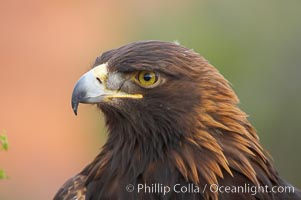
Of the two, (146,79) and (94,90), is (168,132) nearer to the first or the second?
(146,79)

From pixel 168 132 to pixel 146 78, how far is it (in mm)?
353

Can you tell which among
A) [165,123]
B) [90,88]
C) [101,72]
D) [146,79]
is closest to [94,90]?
[90,88]

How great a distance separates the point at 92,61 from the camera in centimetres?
705

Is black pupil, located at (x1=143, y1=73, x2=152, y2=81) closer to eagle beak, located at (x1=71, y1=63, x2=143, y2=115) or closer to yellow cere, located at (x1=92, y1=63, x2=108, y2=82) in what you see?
eagle beak, located at (x1=71, y1=63, x2=143, y2=115)

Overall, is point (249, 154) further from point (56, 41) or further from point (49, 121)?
point (56, 41)

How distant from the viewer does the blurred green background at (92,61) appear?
1157 cm

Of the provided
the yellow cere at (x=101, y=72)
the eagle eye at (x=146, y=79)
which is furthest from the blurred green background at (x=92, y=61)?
the eagle eye at (x=146, y=79)

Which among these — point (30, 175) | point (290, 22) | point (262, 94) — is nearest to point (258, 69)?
point (262, 94)

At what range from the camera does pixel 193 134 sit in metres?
5.39

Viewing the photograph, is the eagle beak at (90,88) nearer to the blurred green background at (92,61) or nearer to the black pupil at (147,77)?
the black pupil at (147,77)

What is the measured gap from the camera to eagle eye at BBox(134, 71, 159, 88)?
539 centimetres

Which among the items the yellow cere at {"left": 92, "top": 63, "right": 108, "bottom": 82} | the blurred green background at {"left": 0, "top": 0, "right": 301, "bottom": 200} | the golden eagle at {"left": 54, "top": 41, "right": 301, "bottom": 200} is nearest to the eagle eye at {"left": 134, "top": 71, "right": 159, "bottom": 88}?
the golden eagle at {"left": 54, "top": 41, "right": 301, "bottom": 200}

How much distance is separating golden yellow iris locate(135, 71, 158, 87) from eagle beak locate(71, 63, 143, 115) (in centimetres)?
9

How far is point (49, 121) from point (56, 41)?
386 centimetres
